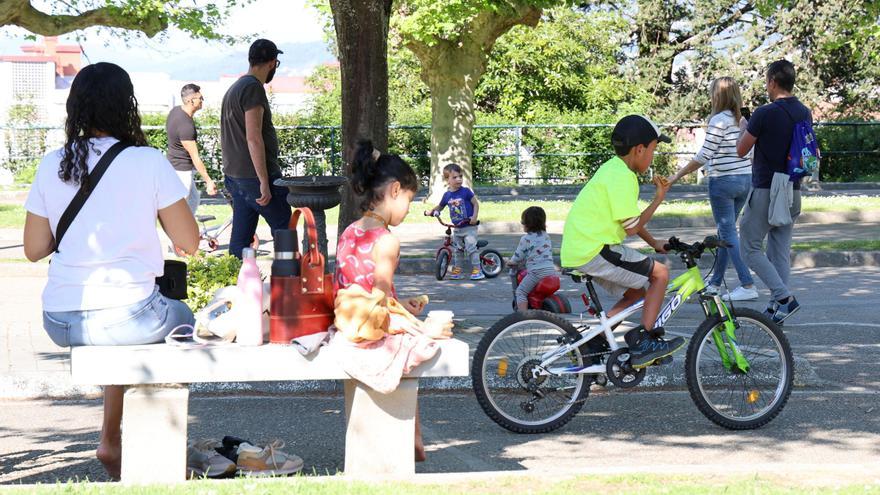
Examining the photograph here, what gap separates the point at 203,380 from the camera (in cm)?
550

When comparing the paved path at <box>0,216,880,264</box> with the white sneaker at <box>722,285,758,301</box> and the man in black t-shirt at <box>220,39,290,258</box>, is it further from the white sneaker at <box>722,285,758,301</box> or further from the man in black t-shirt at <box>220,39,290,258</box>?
the man in black t-shirt at <box>220,39,290,258</box>

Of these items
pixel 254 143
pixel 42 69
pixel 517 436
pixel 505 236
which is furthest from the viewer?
pixel 42 69

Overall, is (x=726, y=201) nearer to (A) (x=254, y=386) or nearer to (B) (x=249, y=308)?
(A) (x=254, y=386)

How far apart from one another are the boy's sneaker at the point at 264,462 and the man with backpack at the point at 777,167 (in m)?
5.13

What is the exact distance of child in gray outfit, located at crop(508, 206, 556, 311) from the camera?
10.0 m

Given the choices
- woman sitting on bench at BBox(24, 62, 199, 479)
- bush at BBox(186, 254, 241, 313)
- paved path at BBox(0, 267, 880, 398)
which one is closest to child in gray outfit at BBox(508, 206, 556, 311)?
paved path at BBox(0, 267, 880, 398)

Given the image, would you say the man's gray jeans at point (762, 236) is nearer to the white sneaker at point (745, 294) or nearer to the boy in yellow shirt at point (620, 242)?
the white sneaker at point (745, 294)

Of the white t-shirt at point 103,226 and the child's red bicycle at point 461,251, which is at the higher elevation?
the white t-shirt at point 103,226

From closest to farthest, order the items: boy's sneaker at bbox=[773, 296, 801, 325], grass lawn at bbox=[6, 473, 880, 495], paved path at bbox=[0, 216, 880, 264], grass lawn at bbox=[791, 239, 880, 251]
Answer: grass lawn at bbox=[6, 473, 880, 495] → boy's sneaker at bbox=[773, 296, 801, 325] → grass lawn at bbox=[791, 239, 880, 251] → paved path at bbox=[0, 216, 880, 264]

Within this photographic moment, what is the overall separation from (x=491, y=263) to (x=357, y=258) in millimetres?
8852

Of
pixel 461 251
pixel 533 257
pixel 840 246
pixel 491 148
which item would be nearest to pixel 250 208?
pixel 533 257

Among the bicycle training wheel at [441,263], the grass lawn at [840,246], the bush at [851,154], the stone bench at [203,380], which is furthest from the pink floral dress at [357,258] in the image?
the bush at [851,154]

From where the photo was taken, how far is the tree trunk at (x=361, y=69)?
932 cm

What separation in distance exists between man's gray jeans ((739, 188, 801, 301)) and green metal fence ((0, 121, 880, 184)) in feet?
69.0
